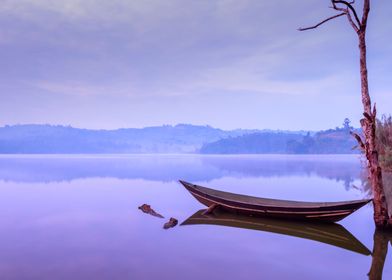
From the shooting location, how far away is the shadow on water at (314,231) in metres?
11.0

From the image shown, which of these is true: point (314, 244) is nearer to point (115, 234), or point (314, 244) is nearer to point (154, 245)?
point (154, 245)

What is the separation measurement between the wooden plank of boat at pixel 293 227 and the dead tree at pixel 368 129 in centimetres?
147

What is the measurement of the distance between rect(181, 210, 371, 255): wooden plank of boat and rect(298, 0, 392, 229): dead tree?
147 cm

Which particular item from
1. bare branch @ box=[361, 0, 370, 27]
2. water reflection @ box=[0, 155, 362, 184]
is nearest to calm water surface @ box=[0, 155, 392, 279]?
bare branch @ box=[361, 0, 370, 27]

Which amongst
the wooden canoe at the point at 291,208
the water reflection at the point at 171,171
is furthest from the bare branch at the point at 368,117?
the water reflection at the point at 171,171

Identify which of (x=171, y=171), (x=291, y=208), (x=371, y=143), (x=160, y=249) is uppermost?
(x=371, y=143)

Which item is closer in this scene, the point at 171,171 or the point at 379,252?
the point at 379,252

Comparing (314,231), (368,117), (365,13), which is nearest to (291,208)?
(314,231)

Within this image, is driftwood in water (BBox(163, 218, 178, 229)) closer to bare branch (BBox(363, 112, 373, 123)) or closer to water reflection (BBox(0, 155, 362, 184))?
bare branch (BBox(363, 112, 373, 123))

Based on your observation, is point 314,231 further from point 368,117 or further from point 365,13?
point 365,13

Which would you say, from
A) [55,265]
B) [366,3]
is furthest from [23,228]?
[366,3]

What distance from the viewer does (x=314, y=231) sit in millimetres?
14266

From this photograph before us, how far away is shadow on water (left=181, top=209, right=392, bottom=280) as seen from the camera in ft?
36.2

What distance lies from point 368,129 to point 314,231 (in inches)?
187
